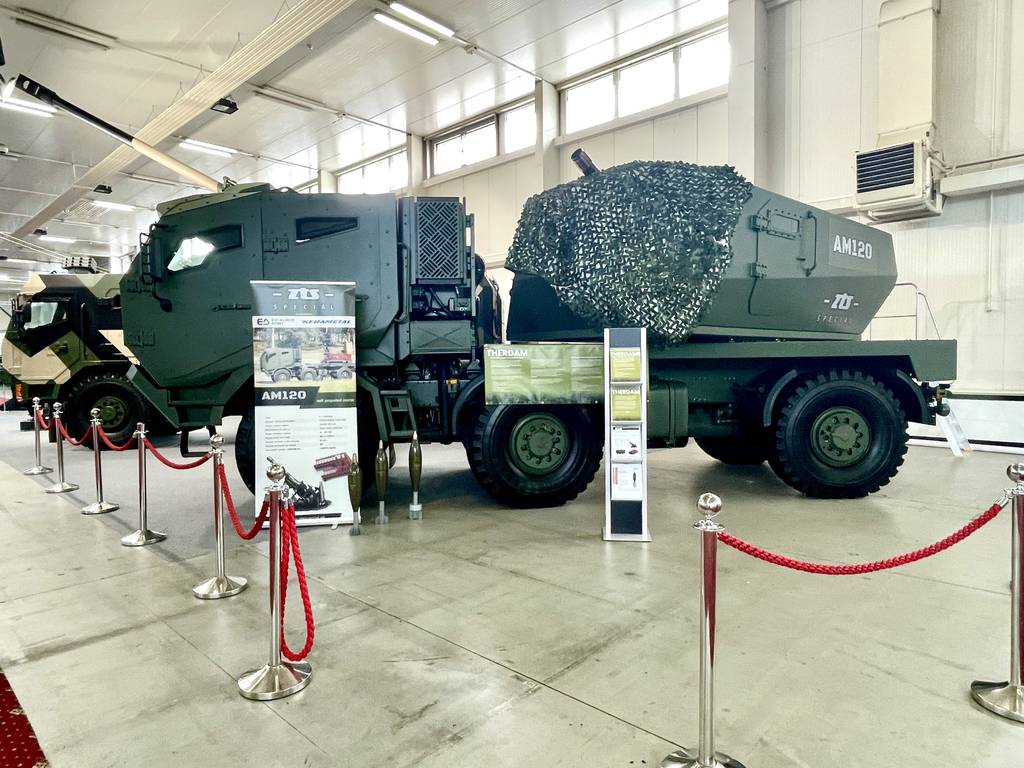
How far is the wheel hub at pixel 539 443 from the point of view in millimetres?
5715

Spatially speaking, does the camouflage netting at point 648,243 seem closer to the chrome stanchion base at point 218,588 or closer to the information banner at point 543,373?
the information banner at point 543,373

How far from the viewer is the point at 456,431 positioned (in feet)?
19.4

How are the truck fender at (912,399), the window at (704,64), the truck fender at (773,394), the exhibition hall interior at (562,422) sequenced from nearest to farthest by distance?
the exhibition hall interior at (562,422) < the truck fender at (773,394) < the truck fender at (912,399) < the window at (704,64)

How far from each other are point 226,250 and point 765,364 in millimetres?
5295

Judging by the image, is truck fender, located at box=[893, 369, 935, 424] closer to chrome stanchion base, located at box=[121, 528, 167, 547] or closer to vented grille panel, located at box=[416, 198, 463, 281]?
vented grille panel, located at box=[416, 198, 463, 281]

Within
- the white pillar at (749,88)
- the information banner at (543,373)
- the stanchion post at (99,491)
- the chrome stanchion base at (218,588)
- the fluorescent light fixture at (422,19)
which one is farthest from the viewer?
the fluorescent light fixture at (422,19)

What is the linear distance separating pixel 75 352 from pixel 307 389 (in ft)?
26.0

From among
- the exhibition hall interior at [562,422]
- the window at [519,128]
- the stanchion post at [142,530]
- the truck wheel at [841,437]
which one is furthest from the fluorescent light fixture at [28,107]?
the truck wheel at [841,437]

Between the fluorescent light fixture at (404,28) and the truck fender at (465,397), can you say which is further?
the fluorescent light fixture at (404,28)

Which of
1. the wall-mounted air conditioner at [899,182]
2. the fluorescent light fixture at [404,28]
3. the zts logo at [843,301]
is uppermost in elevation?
the fluorescent light fixture at [404,28]

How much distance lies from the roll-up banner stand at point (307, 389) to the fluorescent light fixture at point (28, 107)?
470 inches

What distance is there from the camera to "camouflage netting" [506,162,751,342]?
18.6 feet

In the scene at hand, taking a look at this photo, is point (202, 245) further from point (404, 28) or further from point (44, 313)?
point (404, 28)

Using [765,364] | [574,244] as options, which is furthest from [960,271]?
[574,244]
